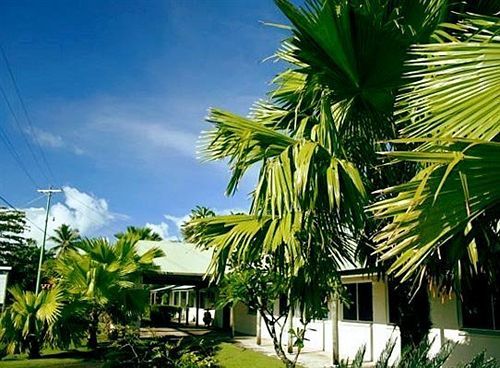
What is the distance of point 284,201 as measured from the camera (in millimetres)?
4387

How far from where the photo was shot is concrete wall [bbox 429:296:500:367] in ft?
34.5

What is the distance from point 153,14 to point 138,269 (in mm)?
10420

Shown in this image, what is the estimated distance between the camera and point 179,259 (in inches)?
1004

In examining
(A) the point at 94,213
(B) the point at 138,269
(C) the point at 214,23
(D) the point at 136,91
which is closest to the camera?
(C) the point at 214,23

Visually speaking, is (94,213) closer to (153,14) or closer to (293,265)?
(153,14)

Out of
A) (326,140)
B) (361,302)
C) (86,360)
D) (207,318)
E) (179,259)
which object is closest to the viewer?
(326,140)

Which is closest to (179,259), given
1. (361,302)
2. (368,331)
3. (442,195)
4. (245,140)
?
(361,302)

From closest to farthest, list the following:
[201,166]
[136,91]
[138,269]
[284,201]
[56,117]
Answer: [284,201] < [201,166] < [136,91] < [138,269] < [56,117]

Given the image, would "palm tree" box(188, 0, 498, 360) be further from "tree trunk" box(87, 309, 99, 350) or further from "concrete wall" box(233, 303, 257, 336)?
"concrete wall" box(233, 303, 257, 336)

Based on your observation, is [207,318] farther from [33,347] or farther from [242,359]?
[242,359]

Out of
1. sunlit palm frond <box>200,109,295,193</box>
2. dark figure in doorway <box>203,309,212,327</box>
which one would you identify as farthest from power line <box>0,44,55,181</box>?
dark figure in doorway <box>203,309,212,327</box>

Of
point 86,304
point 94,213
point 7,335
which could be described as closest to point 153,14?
point 86,304

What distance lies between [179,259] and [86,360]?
33.3 ft

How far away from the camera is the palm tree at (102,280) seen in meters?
16.4
